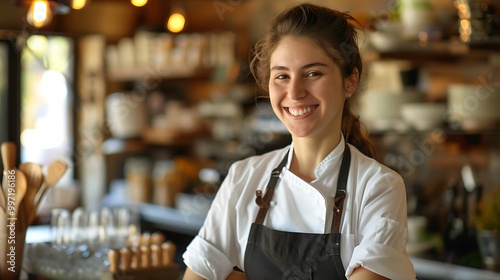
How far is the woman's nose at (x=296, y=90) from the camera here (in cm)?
158

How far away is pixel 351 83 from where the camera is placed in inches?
65.4

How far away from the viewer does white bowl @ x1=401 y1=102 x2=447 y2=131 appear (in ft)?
11.0

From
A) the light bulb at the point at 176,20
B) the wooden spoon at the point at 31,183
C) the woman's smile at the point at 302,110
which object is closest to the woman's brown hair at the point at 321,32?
the woman's smile at the point at 302,110

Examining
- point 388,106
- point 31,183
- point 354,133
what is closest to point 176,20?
point 388,106

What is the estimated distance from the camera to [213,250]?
171cm

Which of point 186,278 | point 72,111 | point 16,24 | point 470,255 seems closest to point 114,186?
point 72,111

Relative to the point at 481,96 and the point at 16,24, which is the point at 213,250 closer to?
the point at 481,96

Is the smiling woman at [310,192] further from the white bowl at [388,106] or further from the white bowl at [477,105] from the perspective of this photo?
the white bowl at [388,106]

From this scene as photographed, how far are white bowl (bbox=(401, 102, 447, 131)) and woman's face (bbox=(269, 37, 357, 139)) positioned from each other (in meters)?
1.80

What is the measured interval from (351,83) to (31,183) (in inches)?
35.4

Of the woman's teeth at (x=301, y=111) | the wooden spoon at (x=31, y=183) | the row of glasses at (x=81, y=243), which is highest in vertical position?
the woman's teeth at (x=301, y=111)

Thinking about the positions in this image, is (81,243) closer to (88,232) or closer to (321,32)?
(88,232)

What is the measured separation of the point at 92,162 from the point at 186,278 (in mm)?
3530

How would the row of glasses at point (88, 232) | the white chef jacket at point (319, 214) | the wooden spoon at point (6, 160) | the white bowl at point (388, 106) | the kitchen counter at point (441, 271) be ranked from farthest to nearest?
the white bowl at point (388, 106)
the kitchen counter at point (441, 271)
the row of glasses at point (88, 232)
the wooden spoon at point (6, 160)
the white chef jacket at point (319, 214)
